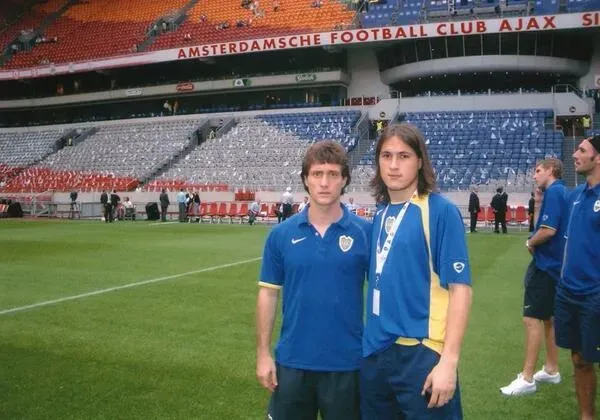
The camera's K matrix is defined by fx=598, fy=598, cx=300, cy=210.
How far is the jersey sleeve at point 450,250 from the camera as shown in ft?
9.25

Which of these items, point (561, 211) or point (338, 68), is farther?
point (338, 68)

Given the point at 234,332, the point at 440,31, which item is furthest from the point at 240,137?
the point at 234,332

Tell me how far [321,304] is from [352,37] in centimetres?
3895

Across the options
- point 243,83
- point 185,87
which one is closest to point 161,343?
point 243,83

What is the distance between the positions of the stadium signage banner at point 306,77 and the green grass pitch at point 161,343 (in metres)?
32.2

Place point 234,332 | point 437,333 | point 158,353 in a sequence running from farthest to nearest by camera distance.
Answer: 1. point 234,332
2. point 158,353
3. point 437,333

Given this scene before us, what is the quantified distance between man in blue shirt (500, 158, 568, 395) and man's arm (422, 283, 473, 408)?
285 centimetres

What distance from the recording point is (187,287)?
11.4 metres

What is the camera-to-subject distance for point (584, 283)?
4.45 m

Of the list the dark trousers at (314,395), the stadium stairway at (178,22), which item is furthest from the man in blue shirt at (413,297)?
the stadium stairway at (178,22)

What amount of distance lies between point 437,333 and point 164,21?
54.8m

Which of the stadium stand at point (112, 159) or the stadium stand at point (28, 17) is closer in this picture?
the stadium stand at point (112, 159)

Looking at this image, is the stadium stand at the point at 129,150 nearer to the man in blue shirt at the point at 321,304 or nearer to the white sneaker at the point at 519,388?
the white sneaker at the point at 519,388

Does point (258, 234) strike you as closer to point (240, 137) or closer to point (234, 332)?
point (234, 332)
